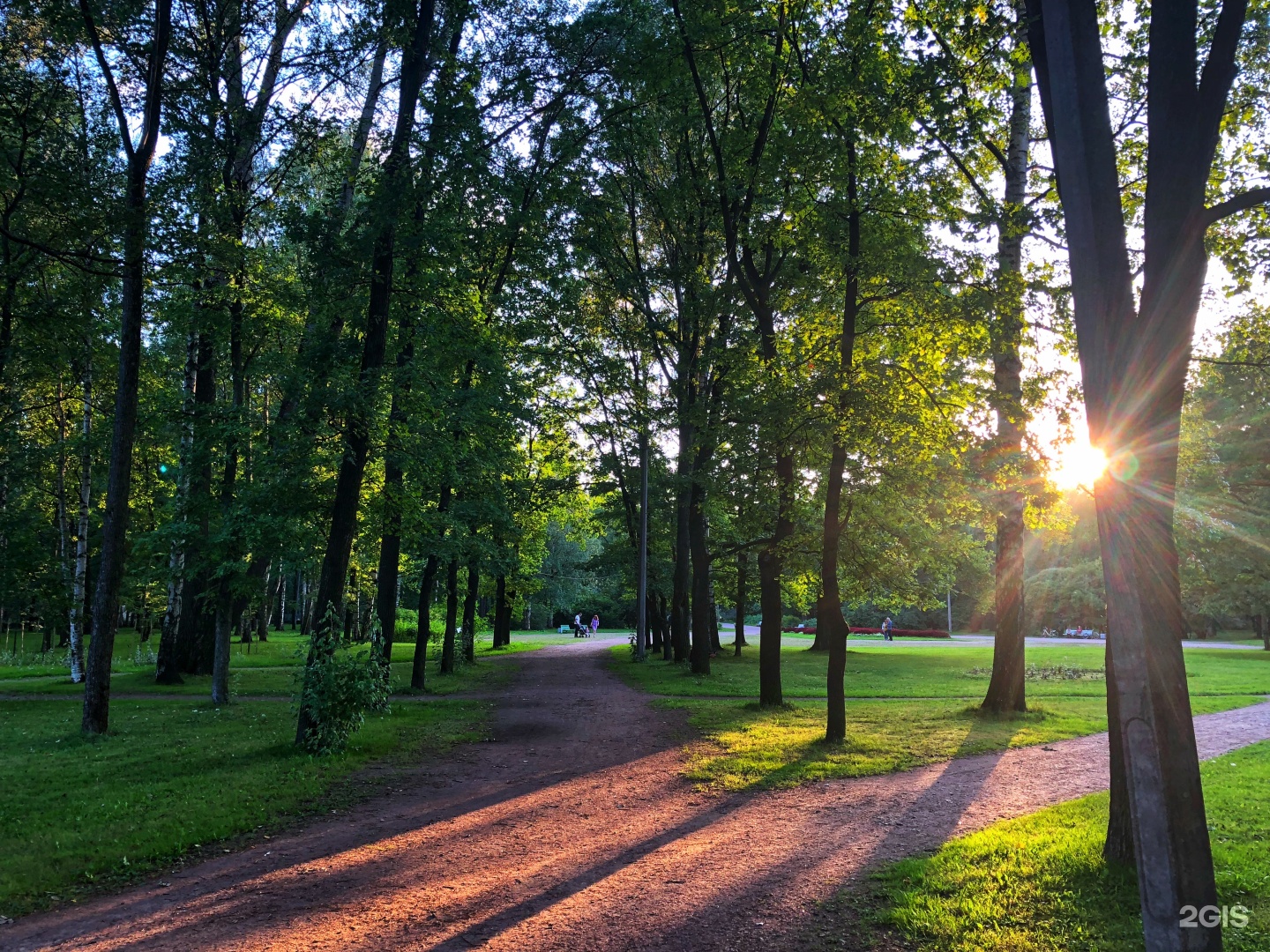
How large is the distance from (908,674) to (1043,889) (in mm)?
20771

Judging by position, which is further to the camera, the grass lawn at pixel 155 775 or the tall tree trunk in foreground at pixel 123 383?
the tall tree trunk in foreground at pixel 123 383

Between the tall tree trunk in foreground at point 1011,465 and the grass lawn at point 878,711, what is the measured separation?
79 centimetres

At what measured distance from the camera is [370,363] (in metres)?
10.1

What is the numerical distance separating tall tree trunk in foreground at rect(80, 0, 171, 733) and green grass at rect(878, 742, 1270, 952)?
10524mm

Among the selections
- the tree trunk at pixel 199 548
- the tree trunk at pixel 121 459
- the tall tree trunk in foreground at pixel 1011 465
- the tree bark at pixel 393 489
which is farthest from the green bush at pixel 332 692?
the tall tree trunk in foreground at pixel 1011 465

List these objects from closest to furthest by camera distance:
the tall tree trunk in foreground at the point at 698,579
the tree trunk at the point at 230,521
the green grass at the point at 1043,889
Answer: the green grass at the point at 1043,889 → the tree trunk at the point at 230,521 → the tall tree trunk in foreground at the point at 698,579

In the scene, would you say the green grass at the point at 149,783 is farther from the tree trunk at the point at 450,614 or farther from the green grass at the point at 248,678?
the tree trunk at the point at 450,614

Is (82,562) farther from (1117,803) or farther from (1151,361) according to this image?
(1151,361)

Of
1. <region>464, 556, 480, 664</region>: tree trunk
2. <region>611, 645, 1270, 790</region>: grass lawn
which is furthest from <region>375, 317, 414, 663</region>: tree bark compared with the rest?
<region>464, 556, 480, 664</region>: tree trunk

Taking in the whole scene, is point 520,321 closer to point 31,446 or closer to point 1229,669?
point 31,446

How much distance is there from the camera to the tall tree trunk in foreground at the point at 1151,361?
322 cm

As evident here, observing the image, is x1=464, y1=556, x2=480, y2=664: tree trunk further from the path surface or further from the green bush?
the path surface

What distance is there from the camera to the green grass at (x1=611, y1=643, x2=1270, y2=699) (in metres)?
18.0

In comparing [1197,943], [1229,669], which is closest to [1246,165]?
[1197,943]
